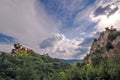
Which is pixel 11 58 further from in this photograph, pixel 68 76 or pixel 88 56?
pixel 68 76

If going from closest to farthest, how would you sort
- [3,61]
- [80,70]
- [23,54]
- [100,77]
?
[100,77] → [80,70] → [3,61] → [23,54]

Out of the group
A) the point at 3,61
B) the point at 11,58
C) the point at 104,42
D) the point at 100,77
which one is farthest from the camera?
the point at 11,58

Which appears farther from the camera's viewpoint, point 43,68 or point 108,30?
point 43,68

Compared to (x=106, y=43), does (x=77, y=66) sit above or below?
below

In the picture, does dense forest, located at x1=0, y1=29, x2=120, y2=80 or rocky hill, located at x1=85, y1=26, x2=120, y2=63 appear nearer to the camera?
dense forest, located at x1=0, y1=29, x2=120, y2=80

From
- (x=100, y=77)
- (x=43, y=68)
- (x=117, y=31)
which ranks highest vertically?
(x=117, y=31)

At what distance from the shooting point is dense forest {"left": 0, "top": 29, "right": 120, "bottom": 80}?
84.1m

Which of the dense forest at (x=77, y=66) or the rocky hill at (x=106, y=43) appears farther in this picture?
the rocky hill at (x=106, y=43)

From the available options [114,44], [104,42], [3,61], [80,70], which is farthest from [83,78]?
[3,61]

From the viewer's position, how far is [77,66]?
11506 cm

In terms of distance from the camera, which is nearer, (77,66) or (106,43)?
(77,66)

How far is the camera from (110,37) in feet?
503

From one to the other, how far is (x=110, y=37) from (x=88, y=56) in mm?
13171

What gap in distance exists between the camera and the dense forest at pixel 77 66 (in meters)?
84.1
